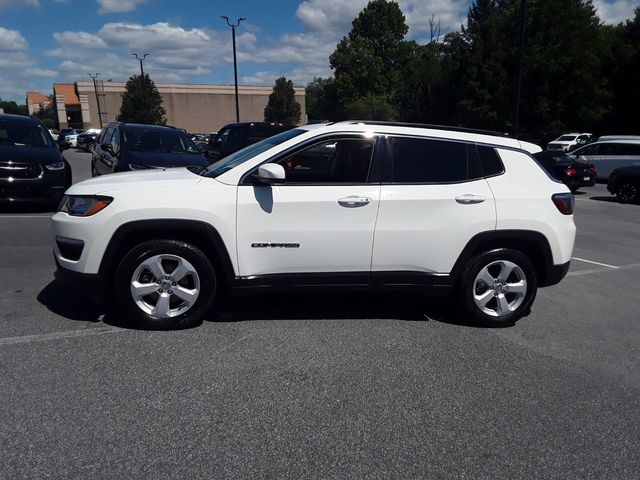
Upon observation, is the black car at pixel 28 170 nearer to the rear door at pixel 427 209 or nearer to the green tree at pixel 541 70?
the rear door at pixel 427 209

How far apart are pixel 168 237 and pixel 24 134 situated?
25.6 feet

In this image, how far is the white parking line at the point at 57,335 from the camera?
4275 millimetres

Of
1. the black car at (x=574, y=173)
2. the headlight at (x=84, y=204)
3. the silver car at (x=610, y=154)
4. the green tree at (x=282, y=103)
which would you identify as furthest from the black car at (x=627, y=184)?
the green tree at (x=282, y=103)

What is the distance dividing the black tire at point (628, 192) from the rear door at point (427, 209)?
12.0m

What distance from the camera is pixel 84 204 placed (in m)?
4.46

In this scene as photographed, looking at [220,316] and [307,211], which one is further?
[220,316]

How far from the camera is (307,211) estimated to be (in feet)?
14.8

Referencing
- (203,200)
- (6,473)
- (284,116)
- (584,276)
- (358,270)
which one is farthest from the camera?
(284,116)

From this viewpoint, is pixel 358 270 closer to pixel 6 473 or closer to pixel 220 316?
pixel 220 316

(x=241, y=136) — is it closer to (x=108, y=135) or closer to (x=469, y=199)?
(x=108, y=135)

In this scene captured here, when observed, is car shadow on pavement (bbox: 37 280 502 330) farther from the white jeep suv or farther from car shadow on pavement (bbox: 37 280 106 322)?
the white jeep suv

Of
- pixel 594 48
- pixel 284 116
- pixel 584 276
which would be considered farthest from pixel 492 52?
pixel 584 276

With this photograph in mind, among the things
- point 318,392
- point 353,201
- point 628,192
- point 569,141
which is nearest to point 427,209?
point 353,201

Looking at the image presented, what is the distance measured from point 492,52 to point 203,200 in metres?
40.6
